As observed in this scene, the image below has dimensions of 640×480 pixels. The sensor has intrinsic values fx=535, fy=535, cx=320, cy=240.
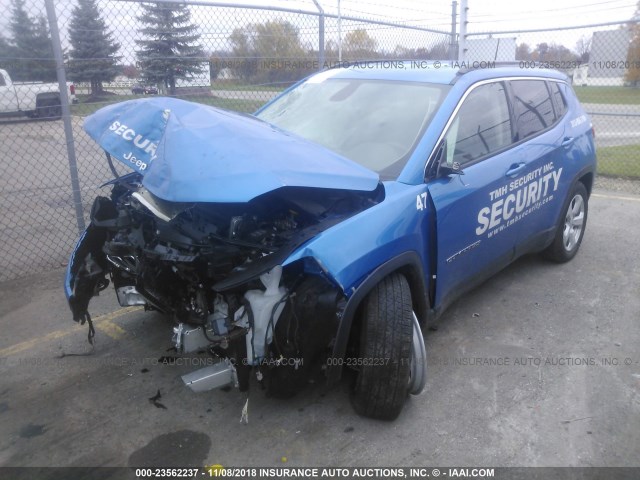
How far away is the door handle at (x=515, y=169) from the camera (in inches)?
144

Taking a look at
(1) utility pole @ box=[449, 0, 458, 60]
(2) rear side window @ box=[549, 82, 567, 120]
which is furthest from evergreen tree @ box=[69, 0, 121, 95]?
(1) utility pole @ box=[449, 0, 458, 60]

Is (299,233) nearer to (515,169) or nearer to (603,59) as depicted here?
(515,169)

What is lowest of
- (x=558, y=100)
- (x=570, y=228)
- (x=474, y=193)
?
(x=570, y=228)

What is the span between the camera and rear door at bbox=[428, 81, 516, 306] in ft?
10.3

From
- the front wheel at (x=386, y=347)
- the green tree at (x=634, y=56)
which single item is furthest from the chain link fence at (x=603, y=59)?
the front wheel at (x=386, y=347)

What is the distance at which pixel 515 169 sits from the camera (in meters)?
3.71

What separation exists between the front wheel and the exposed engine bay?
0.72ft

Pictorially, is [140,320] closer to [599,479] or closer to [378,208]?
[378,208]

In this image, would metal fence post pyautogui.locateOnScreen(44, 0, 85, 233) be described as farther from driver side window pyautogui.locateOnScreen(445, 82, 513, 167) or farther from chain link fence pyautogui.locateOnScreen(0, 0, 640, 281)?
driver side window pyautogui.locateOnScreen(445, 82, 513, 167)

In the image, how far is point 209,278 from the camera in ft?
8.65

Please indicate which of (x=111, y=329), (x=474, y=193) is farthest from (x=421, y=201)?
(x=111, y=329)

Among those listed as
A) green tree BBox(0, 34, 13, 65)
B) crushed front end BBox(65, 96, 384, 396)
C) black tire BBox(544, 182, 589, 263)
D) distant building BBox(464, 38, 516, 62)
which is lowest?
black tire BBox(544, 182, 589, 263)

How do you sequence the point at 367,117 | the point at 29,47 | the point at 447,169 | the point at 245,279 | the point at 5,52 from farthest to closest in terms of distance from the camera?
the point at 29,47
the point at 5,52
the point at 367,117
the point at 447,169
the point at 245,279

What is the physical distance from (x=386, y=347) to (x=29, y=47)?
13.0 feet
